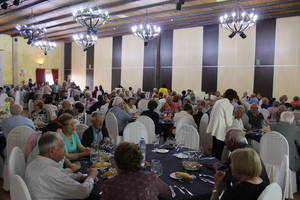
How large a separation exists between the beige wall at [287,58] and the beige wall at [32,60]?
48.6ft

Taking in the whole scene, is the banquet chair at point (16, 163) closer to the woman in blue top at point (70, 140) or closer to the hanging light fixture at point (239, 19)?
the woman in blue top at point (70, 140)

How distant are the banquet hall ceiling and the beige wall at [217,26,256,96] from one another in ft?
3.42

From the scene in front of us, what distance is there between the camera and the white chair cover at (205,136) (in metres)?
5.83

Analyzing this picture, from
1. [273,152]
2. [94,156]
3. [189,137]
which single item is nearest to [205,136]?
[189,137]

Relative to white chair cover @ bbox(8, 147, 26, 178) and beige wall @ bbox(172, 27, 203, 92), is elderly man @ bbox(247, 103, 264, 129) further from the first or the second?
beige wall @ bbox(172, 27, 203, 92)

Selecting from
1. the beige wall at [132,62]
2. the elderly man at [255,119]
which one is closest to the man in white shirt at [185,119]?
the elderly man at [255,119]

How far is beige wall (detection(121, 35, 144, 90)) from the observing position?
1552cm

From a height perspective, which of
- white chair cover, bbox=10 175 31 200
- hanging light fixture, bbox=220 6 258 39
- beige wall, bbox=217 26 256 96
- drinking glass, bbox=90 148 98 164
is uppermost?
hanging light fixture, bbox=220 6 258 39

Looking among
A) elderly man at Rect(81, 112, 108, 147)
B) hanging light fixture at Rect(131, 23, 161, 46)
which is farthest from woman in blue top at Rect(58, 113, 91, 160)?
hanging light fixture at Rect(131, 23, 161, 46)

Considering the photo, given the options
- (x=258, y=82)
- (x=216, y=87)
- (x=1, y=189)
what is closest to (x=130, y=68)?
(x=216, y=87)

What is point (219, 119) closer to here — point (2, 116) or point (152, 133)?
point (152, 133)

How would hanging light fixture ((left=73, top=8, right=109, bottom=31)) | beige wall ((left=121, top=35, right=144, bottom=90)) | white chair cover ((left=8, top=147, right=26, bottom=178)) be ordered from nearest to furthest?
1. white chair cover ((left=8, top=147, right=26, bottom=178))
2. hanging light fixture ((left=73, top=8, right=109, bottom=31))
3. beige wall ((left=121, top=35, right=144, bottom=90))

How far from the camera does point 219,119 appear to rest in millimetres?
5098

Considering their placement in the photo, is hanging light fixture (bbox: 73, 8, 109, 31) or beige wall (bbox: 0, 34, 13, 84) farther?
beige wall (bbox: 0, 34, 13, 84)
